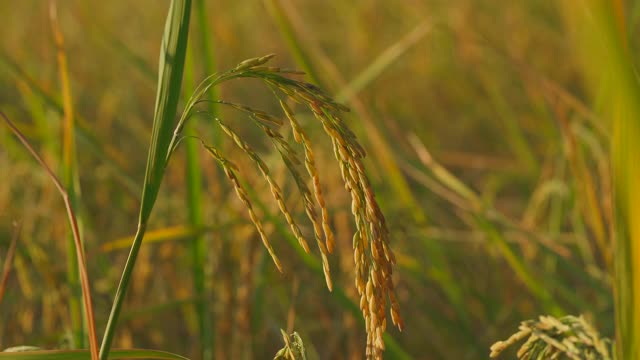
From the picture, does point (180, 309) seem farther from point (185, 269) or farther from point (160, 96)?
point (160, 96)

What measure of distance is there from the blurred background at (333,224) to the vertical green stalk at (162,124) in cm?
36

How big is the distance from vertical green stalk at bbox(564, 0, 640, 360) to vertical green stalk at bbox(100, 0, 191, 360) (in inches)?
10.6

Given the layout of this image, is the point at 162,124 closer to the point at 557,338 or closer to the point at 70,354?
the point at 70,354

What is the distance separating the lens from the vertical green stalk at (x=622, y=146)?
0.52 metres

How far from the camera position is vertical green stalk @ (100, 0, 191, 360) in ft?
1.94

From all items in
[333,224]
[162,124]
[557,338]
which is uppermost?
[333,224]

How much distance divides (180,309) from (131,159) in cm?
88

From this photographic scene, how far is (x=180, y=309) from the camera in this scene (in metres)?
1.64

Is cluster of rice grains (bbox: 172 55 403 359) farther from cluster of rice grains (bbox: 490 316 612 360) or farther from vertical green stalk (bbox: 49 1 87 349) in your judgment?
vertical green stalk (bbox: 49 1 87 349)

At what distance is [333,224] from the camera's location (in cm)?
196

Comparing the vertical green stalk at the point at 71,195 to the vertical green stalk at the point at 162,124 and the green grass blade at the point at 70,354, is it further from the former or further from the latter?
the vertical green stalk at the point at 162,124

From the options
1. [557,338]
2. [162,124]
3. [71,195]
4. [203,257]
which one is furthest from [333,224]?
[162,124]

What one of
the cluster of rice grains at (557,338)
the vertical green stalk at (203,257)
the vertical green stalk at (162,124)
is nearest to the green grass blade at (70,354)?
the vertical green stalk at (162,124)

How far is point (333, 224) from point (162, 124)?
1375mm
